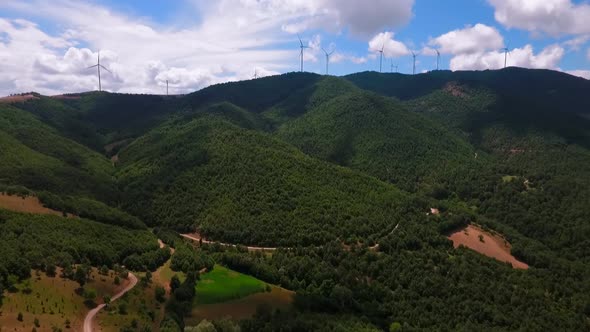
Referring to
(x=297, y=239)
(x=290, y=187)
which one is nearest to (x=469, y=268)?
(x=297, y=239)

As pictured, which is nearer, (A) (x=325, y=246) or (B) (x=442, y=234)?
(A) (x=325, y=246)

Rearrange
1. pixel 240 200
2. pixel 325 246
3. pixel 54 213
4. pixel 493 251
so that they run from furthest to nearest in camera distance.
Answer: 1. pixel 240 200
2. pixel 493 251
3. pixel 325 246
4. pixel 54 213

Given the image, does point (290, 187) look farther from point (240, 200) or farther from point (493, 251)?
point (493, 251)

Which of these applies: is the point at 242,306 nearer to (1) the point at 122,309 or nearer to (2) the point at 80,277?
(1) the point at 122,309

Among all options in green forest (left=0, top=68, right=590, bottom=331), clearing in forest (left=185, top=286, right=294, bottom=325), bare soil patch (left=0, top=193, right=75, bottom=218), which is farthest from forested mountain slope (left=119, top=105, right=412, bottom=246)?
bare soil patch (left=0, top=193, right=75, bottom=218)

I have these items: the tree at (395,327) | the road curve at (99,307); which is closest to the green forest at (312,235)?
the tree at (395,327)

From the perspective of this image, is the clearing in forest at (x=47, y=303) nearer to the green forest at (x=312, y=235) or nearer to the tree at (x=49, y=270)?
the tree at (x=49, y=270)
